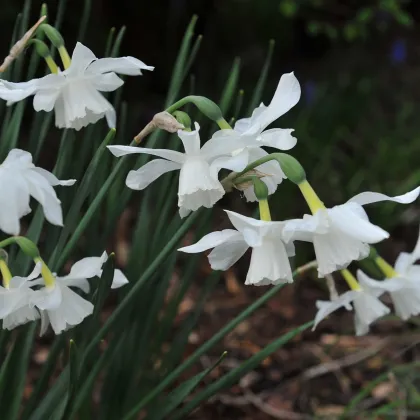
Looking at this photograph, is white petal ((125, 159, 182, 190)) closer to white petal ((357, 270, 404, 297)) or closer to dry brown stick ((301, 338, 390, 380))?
white petal ((357, 270, 404, 297))

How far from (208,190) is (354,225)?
163 millimetres

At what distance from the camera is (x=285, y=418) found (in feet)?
4.74

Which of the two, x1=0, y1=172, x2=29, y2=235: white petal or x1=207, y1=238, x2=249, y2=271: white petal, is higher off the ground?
x1=0, y1=172, x2=29, y2=235: white petal

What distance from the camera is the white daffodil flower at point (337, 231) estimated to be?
1.98 ft

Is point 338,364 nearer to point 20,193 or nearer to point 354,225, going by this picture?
point 354,225

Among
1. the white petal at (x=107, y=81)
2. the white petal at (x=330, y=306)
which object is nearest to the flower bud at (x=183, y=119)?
the white petal at (x=107, y=81)

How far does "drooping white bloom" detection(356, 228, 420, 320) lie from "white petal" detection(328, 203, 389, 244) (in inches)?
9.9

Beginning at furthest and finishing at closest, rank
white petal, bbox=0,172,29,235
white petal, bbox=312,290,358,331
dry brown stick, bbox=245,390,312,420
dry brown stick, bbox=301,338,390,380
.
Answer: dry brown stick, bbox=301,338,390,380 < dry brown stick, bbox=245,390,312,420 < white petal, bbox=312,290,358,331 < white petal, bbox=0,172,29,235

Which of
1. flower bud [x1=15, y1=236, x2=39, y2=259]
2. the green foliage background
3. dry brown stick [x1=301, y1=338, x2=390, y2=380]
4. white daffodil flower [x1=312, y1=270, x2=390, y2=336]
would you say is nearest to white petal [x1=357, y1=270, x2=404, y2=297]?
white daffodil flower [x1=312, y1=270, x2=390, y2=336]

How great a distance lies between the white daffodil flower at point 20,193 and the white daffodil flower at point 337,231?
0.78 feet

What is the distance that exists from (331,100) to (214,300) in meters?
1.21

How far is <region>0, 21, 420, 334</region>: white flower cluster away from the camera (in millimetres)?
603

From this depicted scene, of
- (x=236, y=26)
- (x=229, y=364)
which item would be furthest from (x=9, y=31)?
(x=229, y=364)

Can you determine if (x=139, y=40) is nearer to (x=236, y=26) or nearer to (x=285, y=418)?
(x=236, y=26)
